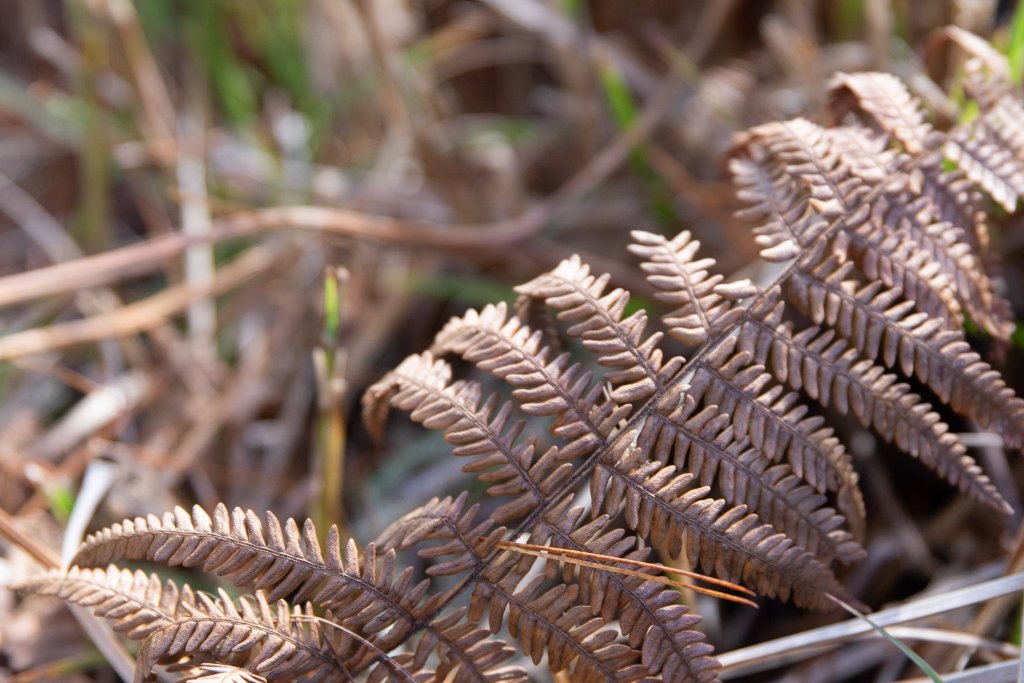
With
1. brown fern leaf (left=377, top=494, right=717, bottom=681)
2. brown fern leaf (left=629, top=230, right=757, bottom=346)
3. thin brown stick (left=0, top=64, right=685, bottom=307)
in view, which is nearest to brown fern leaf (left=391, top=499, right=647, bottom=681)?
brown fern leaf (left=377, top=494, right=717, bottom=681)

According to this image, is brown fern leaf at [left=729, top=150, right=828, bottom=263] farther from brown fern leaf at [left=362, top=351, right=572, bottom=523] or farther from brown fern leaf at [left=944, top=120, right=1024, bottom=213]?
brown fern leaf at [left=362, top=351, right=572, bottom=523]

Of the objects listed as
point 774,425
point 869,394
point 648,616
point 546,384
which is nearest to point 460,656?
point 648,616

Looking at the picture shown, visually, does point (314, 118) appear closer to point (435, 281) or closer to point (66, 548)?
point (435, 281)

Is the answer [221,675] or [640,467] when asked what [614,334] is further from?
[221,675]

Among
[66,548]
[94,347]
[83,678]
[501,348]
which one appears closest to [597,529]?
[501,348]

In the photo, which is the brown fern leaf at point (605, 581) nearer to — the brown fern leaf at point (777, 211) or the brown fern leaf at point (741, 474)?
the brown fern leaf at point (741, 474)

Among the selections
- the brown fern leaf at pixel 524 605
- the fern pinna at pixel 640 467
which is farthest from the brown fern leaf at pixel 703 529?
the brown fern leaf at pixel 524 605

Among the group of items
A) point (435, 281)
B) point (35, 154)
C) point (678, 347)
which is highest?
point (35, 154)
